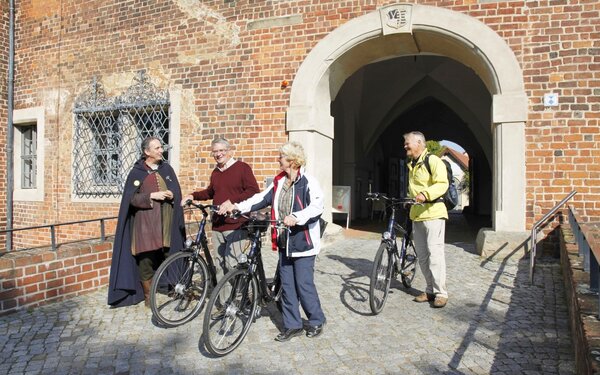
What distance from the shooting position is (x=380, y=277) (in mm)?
4219

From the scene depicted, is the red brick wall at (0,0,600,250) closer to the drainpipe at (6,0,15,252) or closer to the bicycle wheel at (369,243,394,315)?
the drainpipe at (6,0,15,252)

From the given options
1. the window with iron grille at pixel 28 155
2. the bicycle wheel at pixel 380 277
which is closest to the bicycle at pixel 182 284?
the bicycle wheel at pixel 380 277

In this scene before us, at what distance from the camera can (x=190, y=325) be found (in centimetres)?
385

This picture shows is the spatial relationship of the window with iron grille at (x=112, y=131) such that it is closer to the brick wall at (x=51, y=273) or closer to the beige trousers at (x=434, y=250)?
the brick wall at (x=51, y=273)

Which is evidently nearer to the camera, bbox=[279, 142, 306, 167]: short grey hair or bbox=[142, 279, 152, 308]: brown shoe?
bbox=[279, 142, 306, 167]: short grey hair

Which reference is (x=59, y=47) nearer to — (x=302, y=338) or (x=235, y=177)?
(x=235, y=177)

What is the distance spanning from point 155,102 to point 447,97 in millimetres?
10395

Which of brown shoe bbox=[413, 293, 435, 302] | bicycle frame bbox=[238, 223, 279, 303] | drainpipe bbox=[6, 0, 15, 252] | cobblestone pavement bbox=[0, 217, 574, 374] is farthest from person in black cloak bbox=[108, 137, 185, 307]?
drainpipe bbox=[6, 0, 15, 252]

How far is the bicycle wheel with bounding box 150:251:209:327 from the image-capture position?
147 inches

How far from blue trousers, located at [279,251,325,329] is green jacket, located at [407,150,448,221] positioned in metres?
1.38

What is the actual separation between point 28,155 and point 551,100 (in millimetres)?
10495

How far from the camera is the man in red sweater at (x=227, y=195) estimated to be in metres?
4.25

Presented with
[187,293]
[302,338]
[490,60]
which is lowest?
[302,338]

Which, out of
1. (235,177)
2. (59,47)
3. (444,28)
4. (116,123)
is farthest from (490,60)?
(59,47)
